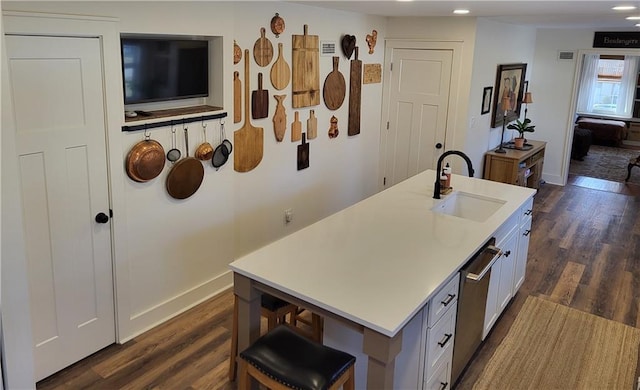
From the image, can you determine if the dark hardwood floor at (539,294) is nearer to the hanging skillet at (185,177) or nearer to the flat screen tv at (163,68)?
the hanging skillet at (185,177)

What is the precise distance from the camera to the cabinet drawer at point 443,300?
2531 millimetres

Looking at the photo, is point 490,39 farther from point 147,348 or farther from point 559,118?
point 147,348

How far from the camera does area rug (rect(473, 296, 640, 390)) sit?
10.6ft

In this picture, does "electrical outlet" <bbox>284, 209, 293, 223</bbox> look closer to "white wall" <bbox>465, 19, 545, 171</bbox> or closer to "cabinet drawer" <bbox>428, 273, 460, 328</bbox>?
"white wall" <bbox>465, 19, 545, 171</bbox>

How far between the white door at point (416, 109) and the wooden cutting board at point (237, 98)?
2.27 meters

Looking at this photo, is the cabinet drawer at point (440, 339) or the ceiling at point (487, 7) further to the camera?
the ceiling at point (487, 7)

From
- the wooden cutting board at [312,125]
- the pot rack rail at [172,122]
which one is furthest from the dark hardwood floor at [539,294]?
the wooden cutting board at [312,125]

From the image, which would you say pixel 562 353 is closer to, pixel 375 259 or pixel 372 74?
pixel 375 259

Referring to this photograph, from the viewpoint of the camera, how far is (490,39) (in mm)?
5652

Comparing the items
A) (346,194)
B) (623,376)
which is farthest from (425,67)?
(623,376)

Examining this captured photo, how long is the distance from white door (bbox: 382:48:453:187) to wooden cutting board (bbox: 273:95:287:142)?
1752 millimetres

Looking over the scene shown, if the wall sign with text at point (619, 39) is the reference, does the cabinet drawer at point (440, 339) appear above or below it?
below

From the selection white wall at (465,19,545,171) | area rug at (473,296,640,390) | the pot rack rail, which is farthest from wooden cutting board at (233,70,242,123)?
white wall at (465,19,545,171)

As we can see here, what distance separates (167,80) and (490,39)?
3.64 metres
